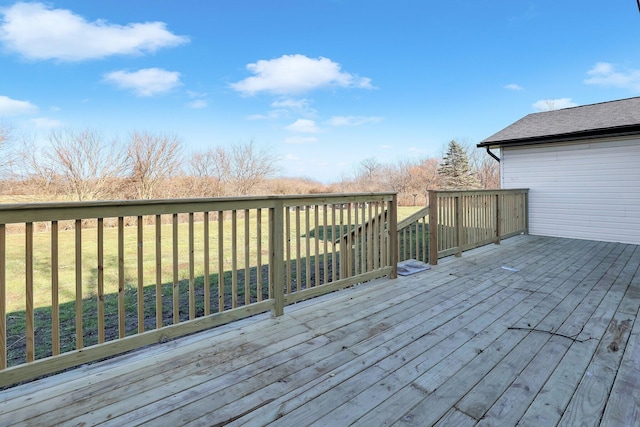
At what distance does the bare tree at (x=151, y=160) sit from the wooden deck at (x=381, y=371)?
12100mm

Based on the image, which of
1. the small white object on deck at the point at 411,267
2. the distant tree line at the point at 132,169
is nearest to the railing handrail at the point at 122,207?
the small white object on deck at the point at 411,267

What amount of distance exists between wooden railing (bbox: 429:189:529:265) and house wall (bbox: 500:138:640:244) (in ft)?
2.91

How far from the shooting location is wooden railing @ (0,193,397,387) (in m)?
1.67

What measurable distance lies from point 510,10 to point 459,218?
8687 millimetres

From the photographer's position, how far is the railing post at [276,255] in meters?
2.59

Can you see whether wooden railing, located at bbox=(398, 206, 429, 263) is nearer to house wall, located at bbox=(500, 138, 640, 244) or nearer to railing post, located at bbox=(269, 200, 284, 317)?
railing post, located at bbox=(269, 200, 284, 317)

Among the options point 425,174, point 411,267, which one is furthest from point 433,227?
point 425,174

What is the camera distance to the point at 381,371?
1.81 m

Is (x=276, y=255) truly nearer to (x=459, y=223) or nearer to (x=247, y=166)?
(x=459, y=223)

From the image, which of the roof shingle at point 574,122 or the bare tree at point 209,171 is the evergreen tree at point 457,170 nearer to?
the roof shingle at point 574,122

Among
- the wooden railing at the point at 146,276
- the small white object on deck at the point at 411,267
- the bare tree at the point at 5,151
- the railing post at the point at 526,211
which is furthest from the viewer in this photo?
the bare tree at the point at 5,151

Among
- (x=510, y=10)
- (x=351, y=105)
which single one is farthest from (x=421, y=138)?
(x=510, y=10)

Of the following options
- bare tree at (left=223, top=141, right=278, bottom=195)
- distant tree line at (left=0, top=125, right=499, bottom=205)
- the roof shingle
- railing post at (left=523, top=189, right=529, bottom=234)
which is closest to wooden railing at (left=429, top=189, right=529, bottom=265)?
railing post at (left=523, top=189, right=529, bottom=234)

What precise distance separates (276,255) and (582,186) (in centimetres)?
720
